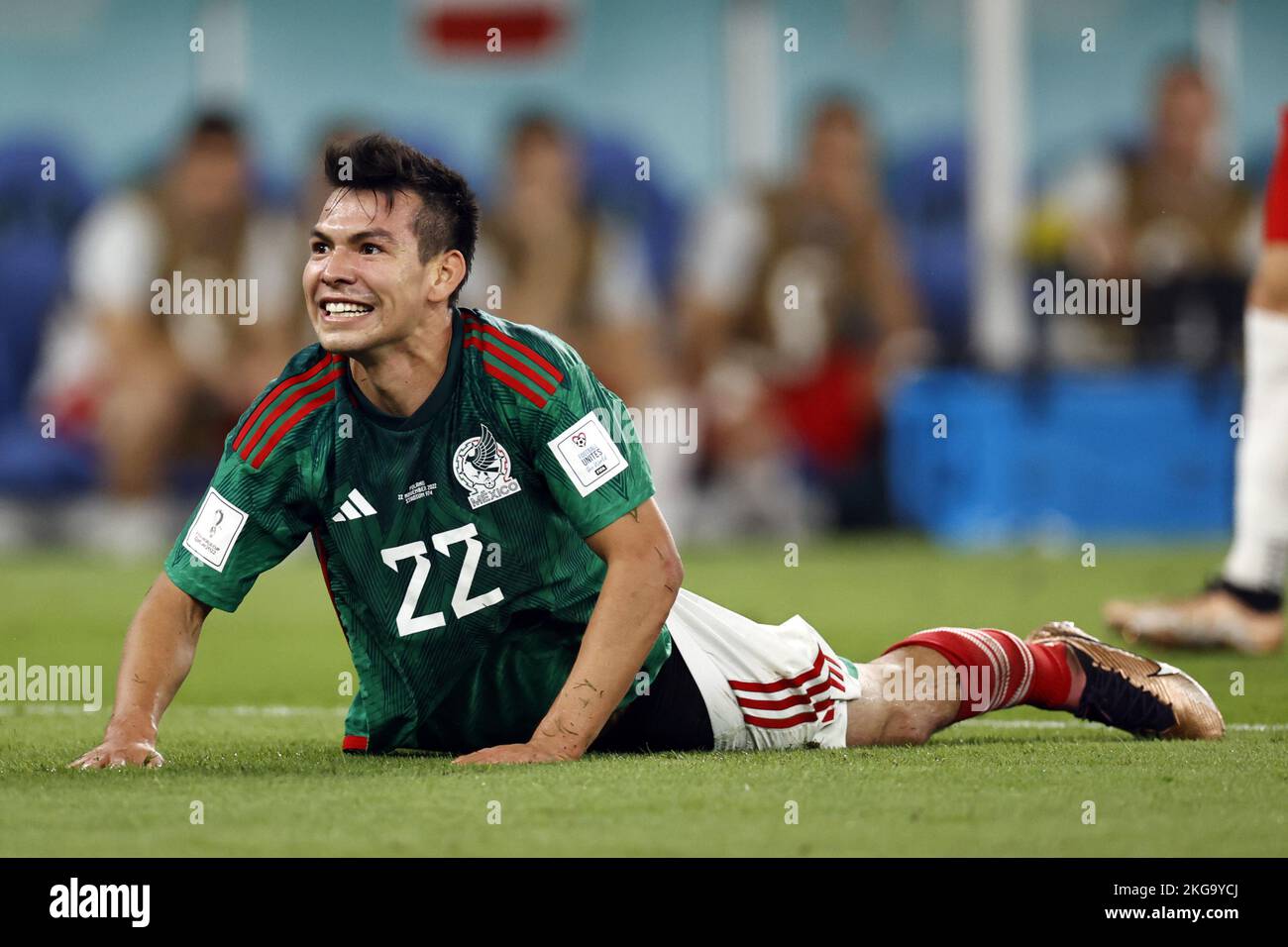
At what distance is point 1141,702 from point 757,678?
962 millimetres

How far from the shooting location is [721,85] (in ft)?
63.3

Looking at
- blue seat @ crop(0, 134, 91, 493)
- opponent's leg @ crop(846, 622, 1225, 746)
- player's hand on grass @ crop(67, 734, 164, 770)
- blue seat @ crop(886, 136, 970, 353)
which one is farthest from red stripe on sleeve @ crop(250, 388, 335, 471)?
blue seat @ crop(886, 136, 970, 353)

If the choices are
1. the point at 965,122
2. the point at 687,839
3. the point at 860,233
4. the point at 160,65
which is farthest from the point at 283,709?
the point at 965,122

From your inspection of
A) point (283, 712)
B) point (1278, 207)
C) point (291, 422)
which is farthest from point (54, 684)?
point (1278, 207)

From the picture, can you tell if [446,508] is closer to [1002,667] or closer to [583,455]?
[583,455]

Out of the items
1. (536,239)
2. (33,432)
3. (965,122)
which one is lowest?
(33,432)

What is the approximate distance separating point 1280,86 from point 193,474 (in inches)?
447

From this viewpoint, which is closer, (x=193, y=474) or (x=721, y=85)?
(x=193, y=474)

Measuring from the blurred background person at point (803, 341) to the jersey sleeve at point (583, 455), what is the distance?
906 cm

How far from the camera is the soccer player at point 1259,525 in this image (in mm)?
7195

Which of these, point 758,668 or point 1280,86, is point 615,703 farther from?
point 1280,86

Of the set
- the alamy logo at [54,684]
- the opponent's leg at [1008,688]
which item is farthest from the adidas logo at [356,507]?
the alamy logo at [54,684]

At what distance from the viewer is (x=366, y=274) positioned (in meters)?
4.46

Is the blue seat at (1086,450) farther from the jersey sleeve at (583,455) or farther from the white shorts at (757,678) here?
the jersey sleeve at (583,455)
